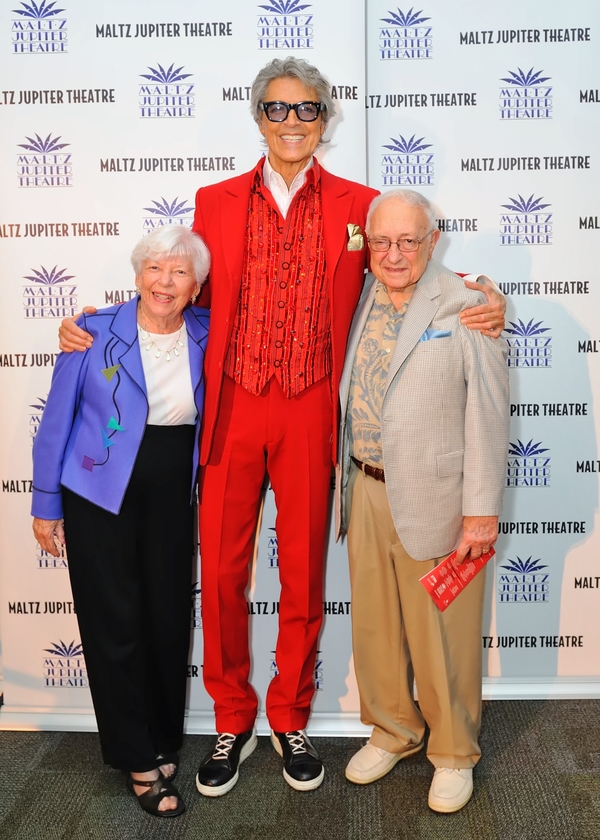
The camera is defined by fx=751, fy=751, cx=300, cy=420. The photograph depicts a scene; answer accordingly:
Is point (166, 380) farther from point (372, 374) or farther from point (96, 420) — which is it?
point (372, 374)

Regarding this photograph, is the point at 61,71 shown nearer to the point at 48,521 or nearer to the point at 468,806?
the point at 48,521

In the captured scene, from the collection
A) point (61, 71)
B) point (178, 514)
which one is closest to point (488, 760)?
point (178, 514)

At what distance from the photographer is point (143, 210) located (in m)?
2.77

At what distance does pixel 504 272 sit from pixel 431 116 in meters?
0.64

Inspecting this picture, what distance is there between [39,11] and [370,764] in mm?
2875

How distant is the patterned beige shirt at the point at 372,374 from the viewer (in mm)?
2252

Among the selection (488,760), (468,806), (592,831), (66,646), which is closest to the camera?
(592,831)

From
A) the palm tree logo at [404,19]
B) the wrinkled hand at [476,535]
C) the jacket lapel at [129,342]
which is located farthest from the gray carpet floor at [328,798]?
the palm tree logo at [404,19]

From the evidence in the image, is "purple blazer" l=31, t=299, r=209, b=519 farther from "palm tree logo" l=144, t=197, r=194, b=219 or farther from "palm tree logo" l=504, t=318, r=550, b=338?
"palm tree logo" l=504, t=318, r=550, b=338

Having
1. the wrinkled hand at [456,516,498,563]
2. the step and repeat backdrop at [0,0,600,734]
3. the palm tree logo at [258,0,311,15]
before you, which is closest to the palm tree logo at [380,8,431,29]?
the step and repeat backdrop at [0,0,600,734]

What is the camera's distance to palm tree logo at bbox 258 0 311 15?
266 cm

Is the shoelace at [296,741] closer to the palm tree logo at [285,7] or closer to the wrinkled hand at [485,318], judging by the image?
the wrinkled hand at [485,318]

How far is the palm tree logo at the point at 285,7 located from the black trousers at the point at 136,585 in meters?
1.53

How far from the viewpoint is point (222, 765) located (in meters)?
2.49
